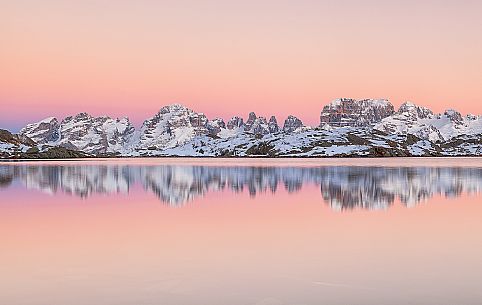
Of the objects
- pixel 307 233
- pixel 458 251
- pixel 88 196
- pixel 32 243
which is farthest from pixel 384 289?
pixel 88 196

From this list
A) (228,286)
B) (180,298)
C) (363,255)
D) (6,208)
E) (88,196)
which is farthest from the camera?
(88,196)

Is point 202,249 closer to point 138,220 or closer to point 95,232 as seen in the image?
point 95,232

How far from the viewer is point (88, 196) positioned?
159ft

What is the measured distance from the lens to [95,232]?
2717cm

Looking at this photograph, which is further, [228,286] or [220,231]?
[220,231]

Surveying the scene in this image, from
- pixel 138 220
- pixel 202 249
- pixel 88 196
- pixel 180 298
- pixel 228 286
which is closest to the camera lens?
pixel 180 298

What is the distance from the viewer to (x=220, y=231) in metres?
27.6

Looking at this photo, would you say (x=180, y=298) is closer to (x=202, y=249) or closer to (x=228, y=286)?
(x=228, y=286)

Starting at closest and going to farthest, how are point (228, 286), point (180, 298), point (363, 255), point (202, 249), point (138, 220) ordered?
point (180, 298)
point (228, 286)
point (363, 255)
point (202, 249)
point (138, 220)

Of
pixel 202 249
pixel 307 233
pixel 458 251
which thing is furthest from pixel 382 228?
pixel 202 249

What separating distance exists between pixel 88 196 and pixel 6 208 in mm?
10771

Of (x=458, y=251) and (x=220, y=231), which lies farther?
(x=220, y=231)

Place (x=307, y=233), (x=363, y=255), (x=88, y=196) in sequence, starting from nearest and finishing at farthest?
(x=363, y=255) < (x=307, y=233) < (x=88, y=196)

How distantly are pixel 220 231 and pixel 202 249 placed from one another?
16.9 feet
